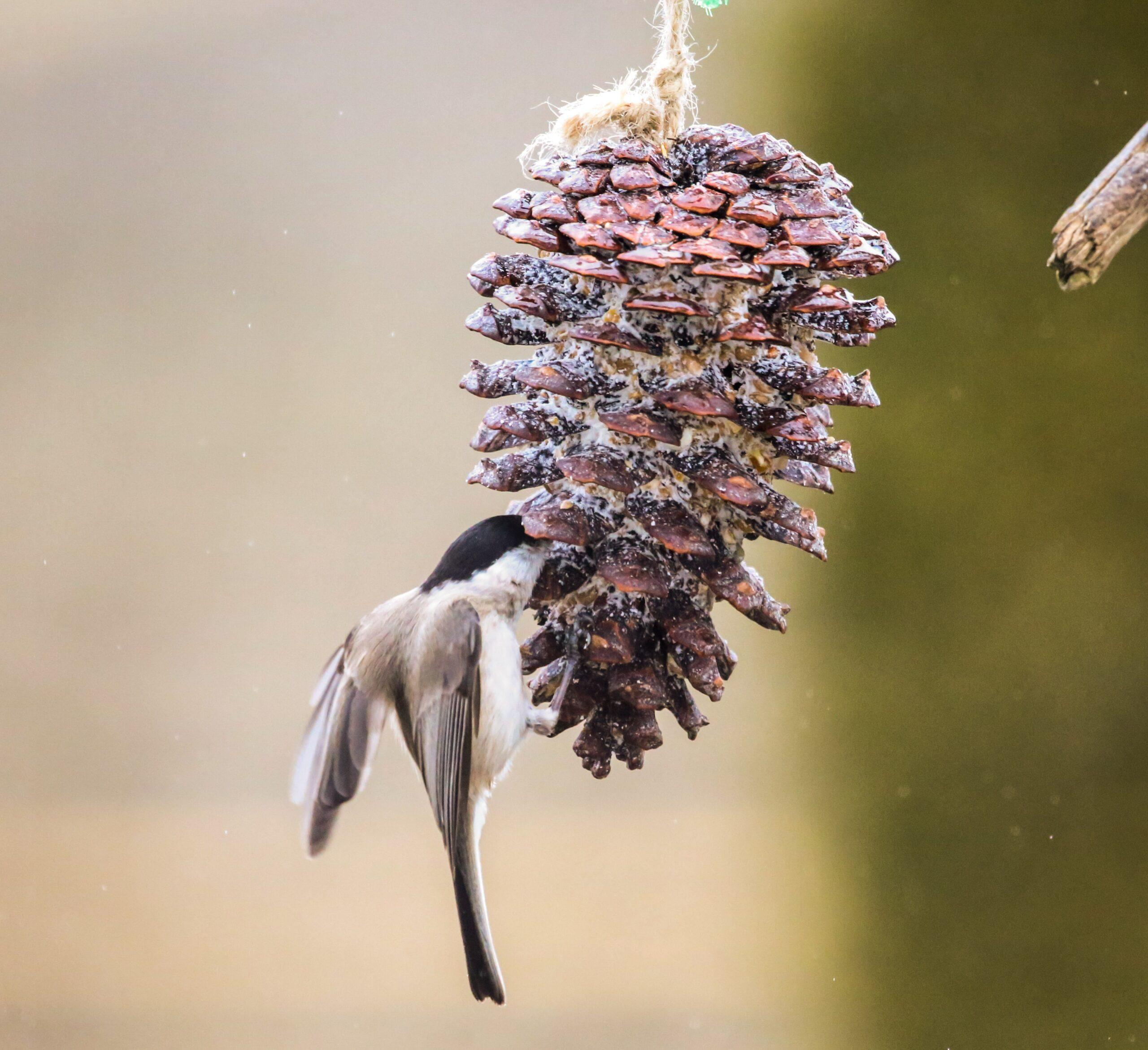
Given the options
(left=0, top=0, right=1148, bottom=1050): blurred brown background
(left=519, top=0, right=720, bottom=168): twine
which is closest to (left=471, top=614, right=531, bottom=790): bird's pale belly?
(left=519, top=0, right=720, bottom=168): twine

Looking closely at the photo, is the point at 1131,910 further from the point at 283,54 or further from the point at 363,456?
Result: the point at 283,54

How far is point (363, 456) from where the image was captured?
1257 millimetres

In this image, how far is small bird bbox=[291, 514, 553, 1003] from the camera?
61 cm

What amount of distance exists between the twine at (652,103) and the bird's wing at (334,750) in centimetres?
36

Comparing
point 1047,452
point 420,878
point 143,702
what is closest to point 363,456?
point 143,702

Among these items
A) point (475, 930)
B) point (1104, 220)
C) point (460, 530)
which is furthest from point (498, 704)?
point (460, 530)

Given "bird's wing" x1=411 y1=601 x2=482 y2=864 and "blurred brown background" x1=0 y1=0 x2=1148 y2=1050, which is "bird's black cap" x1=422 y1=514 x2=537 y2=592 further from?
"blurred brown background" x1=0 y1=0 x2=1148 y2=1050

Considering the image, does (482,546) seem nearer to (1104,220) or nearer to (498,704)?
(498,704)

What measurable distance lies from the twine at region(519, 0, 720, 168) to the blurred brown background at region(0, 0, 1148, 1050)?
0.74 meters

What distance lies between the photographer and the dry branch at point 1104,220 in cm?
44

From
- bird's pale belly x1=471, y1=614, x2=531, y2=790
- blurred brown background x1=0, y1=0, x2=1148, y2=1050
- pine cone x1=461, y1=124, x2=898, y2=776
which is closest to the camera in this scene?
pine cone x1=461, y1=124, x2=898, y2=776

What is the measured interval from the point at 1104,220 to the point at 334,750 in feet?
1.66

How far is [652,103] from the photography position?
0.48 meters

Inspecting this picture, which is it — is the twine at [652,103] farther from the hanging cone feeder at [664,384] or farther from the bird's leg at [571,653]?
the bird's leg at [571,653]
